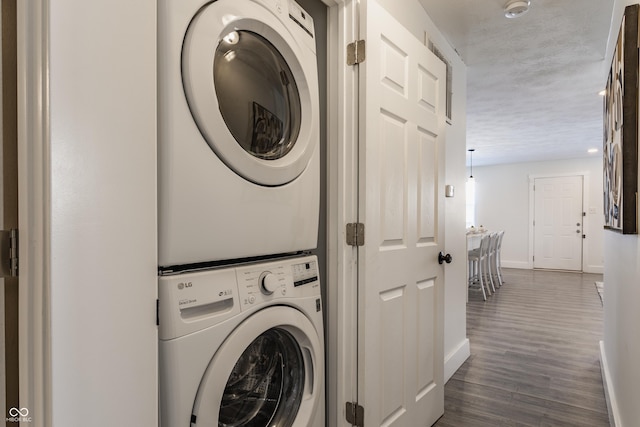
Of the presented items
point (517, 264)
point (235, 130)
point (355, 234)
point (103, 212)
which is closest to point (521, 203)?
point (517, 264)

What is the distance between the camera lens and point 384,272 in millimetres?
1623

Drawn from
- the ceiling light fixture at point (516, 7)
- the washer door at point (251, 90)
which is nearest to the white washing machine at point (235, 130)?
the washer door at point (251, 90)

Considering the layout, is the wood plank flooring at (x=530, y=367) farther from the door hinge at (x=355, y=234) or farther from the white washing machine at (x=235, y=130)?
the white washing machine at (x=235, y=130)

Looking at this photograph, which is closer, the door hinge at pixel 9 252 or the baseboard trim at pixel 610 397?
the door hinge at pixel 9 252

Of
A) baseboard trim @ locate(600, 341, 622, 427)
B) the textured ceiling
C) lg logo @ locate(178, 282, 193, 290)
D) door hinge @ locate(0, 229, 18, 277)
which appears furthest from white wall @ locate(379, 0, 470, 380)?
door hinge @ locate(0, 229, 18, 277)

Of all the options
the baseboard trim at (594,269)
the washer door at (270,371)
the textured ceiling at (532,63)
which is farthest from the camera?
the baseboard trim at (594,269)

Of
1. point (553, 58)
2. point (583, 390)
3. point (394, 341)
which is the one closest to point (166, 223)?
point (394, 341)

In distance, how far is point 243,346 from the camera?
0.98 meters

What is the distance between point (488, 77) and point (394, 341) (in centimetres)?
274

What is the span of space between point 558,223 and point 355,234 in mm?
8051

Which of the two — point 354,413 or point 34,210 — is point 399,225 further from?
point 34,210

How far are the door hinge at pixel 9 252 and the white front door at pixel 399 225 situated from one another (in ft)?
3.75

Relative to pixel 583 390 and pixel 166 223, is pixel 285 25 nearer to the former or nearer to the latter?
pixel 166 223

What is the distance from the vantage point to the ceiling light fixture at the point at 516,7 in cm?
207
